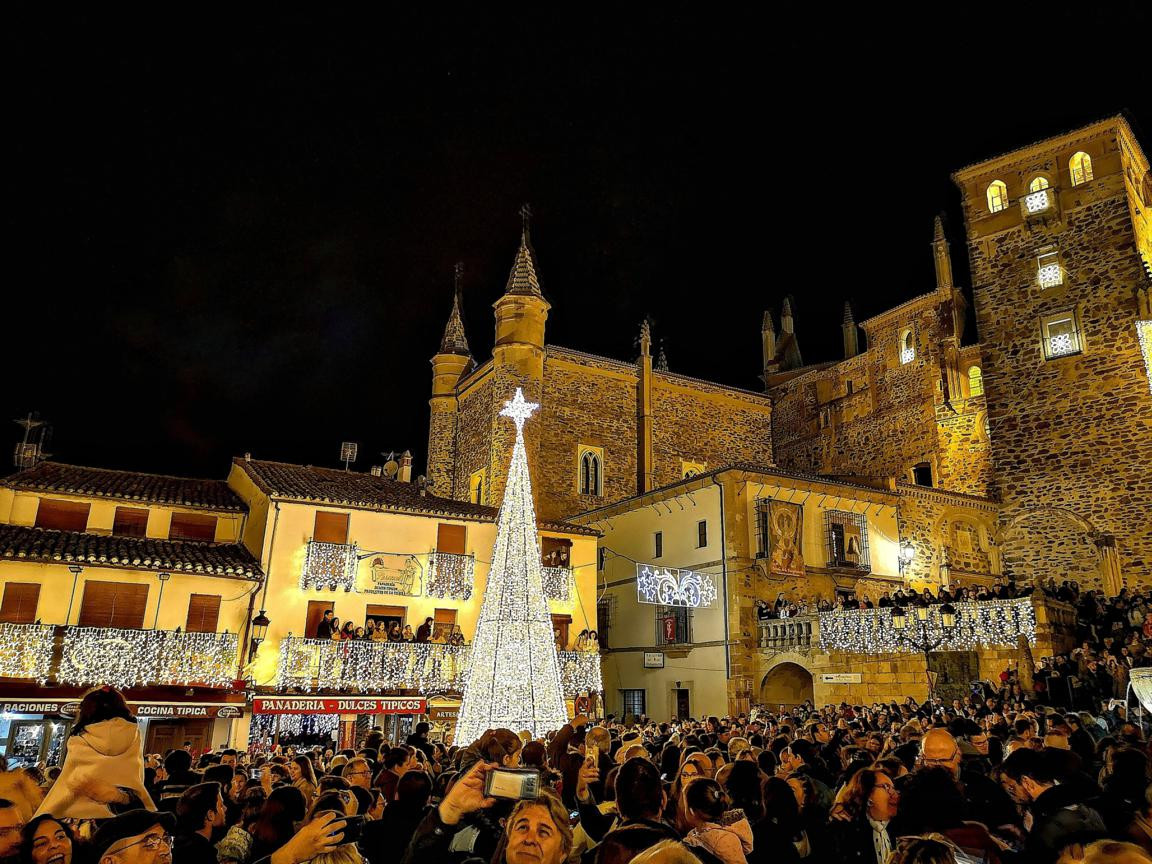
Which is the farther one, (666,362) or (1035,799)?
(666,362)

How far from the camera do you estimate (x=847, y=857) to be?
521 centimetres

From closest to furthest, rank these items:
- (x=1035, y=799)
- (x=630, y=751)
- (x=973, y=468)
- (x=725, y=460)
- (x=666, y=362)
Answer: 1. (x=1035, y=799)
2. (x=630, y=751)
3. (x=973, y=468)
4. (x=725, y=460)
5. (x=666, y=362)

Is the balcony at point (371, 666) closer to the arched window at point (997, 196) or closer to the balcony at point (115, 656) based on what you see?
the balcony at point (115, 656)

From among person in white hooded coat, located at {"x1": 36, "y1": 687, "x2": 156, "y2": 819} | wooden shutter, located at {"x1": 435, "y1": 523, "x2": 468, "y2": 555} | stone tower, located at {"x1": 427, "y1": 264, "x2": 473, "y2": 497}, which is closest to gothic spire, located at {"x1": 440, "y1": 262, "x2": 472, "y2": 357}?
stone tower, located at {"x1": 427, "y1": 264, "x2": 473, "y2": 497}

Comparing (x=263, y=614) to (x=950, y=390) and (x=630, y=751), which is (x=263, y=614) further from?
(x=950, y=390)

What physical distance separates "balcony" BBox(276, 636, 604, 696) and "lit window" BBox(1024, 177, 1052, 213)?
2405 cm

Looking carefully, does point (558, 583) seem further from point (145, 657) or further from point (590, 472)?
point (145, 657)

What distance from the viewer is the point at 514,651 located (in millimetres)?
15711

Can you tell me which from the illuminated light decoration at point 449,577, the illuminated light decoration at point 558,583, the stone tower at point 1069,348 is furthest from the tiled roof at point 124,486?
the stone tower at point 1069,348

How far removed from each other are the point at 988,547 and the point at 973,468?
14.3 ft

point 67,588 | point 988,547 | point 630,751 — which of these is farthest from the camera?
point 988,547

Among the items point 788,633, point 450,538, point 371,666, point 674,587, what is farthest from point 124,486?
point 788,633

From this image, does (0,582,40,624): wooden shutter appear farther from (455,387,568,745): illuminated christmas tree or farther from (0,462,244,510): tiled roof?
(455,387,568,745): illuminated christmas tree

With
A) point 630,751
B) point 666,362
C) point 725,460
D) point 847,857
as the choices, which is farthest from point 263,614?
point 666,362
